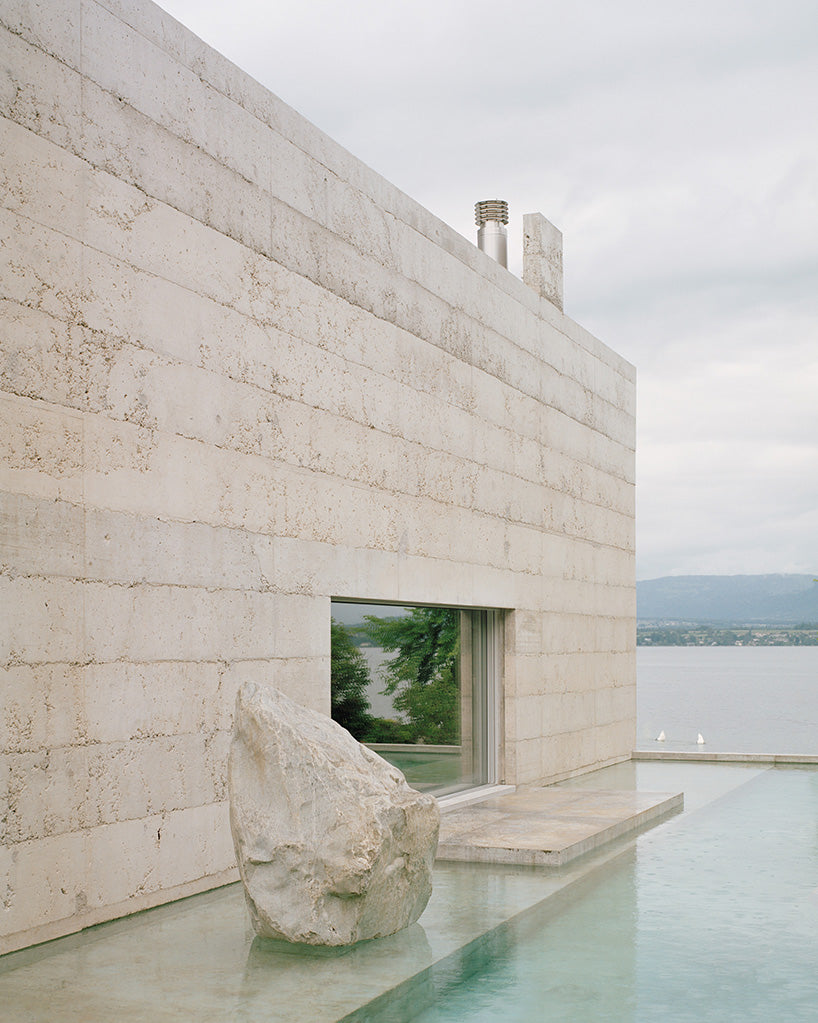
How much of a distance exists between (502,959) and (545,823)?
369cm

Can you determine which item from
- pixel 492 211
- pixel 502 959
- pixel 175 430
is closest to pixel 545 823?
pixel 502 959

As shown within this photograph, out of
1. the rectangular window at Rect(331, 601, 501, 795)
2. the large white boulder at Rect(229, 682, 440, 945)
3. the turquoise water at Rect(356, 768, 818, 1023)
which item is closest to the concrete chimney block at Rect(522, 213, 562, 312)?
the rectangular window at Rect(331, 601, 501, 795)

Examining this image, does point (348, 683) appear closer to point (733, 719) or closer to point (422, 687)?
point (422, 687)

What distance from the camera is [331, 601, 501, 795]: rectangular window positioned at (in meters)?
9.79

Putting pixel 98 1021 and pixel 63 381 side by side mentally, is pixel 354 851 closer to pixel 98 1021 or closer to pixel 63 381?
pixel 98 1021

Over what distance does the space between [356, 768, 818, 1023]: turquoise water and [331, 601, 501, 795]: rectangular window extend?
241cm

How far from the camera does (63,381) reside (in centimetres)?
657

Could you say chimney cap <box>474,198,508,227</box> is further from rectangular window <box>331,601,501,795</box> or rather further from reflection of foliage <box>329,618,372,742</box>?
reflection of foliage <box>329,618,372,742</box>

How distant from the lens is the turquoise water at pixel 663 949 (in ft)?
16.9

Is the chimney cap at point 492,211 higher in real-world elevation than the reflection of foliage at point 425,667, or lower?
higher

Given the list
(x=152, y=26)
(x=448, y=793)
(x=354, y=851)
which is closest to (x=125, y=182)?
(x=152, y=26)

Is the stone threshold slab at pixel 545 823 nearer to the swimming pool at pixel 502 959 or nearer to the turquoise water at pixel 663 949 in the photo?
the swimming pool at pixel 502 959

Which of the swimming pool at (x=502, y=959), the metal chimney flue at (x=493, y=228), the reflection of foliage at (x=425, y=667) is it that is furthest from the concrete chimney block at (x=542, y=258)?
the swimming pool at (x=502, y=959)

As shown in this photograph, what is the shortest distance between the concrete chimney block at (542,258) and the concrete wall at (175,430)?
110 inches
